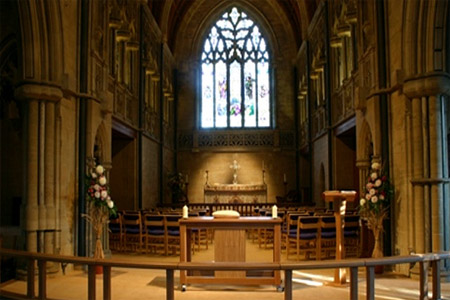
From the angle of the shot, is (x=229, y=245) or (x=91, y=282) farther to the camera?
(x=229, y=245)

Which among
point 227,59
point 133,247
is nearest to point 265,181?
point 227,59

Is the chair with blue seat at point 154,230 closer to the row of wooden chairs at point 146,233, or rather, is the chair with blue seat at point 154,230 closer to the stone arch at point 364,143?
the row of wooden chairs at point 146,233

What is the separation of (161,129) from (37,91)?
40.2 feet

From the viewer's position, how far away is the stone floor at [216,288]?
22.1ft

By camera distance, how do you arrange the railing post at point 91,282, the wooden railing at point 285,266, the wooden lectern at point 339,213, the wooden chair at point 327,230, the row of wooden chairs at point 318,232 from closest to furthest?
the wooden railing at point 285,266 < the railing post at point 91,282 < the wooden lectern at point 339,213 < the row of wooden chairs at point 318,232 < the wooden chair at point 327,230

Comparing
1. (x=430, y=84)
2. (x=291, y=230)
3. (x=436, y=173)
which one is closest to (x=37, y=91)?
(x=291, y=230)

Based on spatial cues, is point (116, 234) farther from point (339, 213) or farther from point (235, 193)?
point (235, 193)

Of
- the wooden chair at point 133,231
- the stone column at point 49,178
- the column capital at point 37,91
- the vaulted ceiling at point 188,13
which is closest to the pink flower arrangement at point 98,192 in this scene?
the stone column at point 49,178

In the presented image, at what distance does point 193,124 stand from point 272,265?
66.0 feet

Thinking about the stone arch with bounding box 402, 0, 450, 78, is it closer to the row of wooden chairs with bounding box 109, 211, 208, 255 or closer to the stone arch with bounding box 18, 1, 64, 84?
the row of wooden chairs with bounding box 109, 211, 208, 255

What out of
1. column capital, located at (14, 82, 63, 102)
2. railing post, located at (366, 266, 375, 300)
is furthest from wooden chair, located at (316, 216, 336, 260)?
column capital, located at (14, 82, 63, 102)

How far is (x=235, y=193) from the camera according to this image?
887 inches

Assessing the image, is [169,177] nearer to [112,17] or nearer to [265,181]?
[265,181]

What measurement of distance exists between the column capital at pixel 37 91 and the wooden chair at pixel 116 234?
14.3 ft
